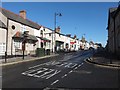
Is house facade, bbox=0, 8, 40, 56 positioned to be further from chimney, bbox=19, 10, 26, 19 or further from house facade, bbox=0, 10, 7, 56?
chimney, bbox=19, 10, 26, 19

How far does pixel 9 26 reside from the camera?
126 feet

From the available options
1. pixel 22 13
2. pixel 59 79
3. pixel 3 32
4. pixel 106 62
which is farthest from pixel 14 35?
pixel 59 79

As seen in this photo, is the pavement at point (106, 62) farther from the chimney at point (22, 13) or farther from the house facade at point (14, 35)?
the chimney at point (22, 13)

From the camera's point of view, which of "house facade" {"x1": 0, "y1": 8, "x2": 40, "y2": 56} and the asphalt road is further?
"house facade" {"x1": 0, "y1": 8, "x2": 40, "y2": 56}

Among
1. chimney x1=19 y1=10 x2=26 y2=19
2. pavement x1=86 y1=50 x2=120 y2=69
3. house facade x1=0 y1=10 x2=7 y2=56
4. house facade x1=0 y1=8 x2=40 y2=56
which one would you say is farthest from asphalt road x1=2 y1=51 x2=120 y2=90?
chimney x1=19 y1=10 x2=26 y2=19

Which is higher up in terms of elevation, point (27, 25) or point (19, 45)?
point (27, 25)

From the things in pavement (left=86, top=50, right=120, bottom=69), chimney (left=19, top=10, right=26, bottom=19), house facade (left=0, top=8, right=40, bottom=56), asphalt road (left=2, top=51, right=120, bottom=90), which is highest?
chimney (left=19, top=10, right=26, bottom=19)

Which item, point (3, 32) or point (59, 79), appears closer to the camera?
point (59, 79)

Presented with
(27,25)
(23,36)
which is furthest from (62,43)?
(23,36)

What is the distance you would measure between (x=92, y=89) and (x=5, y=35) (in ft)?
94.5

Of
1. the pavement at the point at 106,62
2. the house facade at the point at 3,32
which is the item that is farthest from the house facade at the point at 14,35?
the pavement at the point at 106,62

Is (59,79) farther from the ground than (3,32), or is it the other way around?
(3,32)

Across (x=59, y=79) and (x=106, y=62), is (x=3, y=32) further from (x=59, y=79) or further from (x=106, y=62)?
(x=59, y=79)

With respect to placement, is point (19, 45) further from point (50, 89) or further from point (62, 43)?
point (62, 43)
